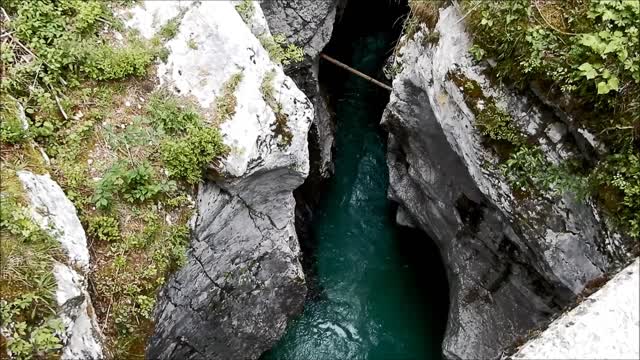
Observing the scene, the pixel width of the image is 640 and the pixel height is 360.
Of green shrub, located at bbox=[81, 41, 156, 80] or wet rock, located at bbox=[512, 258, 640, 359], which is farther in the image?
green shrub, located at bbox=[81, 41, 156, 80]

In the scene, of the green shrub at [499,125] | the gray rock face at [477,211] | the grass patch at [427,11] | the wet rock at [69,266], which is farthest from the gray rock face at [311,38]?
the wet rock at [69,266]

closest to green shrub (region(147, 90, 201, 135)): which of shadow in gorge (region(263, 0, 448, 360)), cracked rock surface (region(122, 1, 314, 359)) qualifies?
cracked rock surface (region(122, 1, 314, 359))

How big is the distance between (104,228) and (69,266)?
69 centimetres

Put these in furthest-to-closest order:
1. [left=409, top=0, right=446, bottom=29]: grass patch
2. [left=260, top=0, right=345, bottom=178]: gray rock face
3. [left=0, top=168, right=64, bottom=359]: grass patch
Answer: [left=260, top=0, right=345, bottom=178]: gray rock face
[left=409, top=0, right=446, bottom=29]: grass patch
[left=0, top=168, right=64, bottom=359]: grass patch

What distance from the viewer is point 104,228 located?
6.39m

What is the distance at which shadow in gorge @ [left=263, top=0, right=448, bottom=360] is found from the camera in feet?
35.8

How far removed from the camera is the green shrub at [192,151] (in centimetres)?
682

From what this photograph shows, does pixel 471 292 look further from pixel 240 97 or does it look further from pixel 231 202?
pixel 240 97

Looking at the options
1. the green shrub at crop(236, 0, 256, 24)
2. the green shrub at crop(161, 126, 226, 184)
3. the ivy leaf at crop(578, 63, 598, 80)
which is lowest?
the ivy leaf at crop(578, 63, 598, 80)

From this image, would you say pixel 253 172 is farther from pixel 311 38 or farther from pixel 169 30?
pixel 311 38

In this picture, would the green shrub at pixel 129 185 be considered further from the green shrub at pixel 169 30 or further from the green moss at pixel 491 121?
the green moss at pixel 491 121

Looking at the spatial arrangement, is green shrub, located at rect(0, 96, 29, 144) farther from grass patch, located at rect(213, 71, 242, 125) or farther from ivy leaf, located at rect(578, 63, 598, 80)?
ivy leaf, located at rect(578, 63, 598, 80)

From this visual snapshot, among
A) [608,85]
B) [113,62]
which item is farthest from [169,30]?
[608,85]

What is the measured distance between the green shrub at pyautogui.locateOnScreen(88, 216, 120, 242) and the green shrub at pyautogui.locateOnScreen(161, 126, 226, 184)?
2.97 feet
